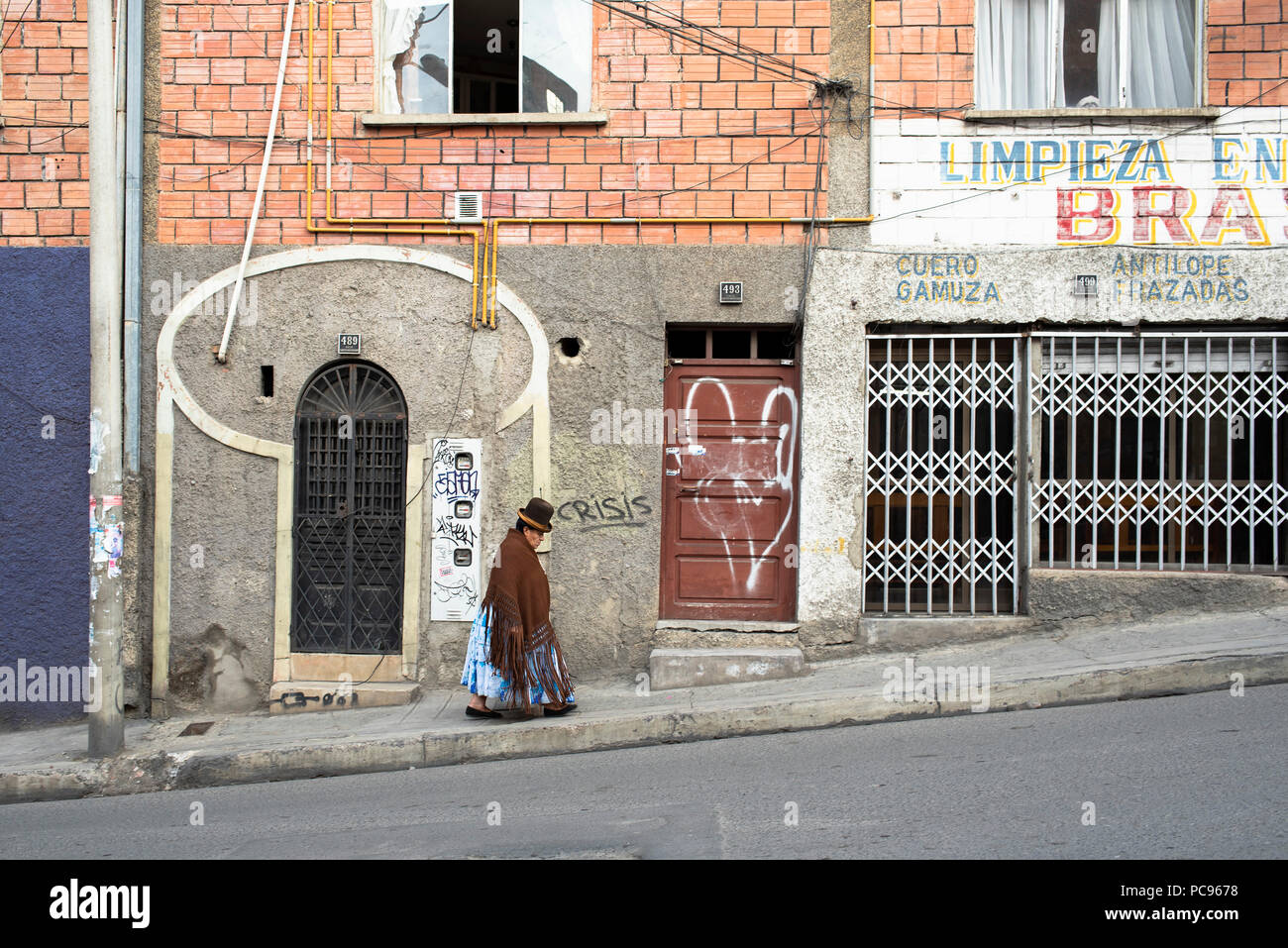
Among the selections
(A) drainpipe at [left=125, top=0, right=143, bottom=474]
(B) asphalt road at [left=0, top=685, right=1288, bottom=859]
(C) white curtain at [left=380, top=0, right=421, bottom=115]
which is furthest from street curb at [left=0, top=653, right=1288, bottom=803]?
(C) white curtain at [left=380, top=0, right=421, bottom=115]

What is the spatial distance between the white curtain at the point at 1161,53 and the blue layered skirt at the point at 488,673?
6267mm

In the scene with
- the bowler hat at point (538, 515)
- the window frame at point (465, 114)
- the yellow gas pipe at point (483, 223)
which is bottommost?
the bowler hat at point (538, 515)

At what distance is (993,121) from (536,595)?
16.5 ft

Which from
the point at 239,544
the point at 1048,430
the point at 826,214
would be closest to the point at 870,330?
the point at 826,214

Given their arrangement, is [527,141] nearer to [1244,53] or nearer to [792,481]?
[792,481]

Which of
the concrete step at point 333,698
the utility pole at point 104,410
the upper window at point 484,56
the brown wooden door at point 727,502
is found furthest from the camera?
the upper window at point 484,56

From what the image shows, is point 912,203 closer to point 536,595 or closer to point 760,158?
point 760,158

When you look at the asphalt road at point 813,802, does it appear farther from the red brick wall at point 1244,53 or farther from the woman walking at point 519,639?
the red brick wall at point 1244,53

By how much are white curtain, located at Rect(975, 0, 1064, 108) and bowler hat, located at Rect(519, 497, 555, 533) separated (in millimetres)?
4698

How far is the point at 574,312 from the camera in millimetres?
8547

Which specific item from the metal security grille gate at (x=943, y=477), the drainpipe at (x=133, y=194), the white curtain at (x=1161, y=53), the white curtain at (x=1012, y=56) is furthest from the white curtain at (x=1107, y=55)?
the drainpipe at (x=133, y=194)

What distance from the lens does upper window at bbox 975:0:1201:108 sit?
8.50 meters

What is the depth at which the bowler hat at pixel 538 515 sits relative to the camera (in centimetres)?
740

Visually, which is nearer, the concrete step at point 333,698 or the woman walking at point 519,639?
the woman walking at point 519,639
